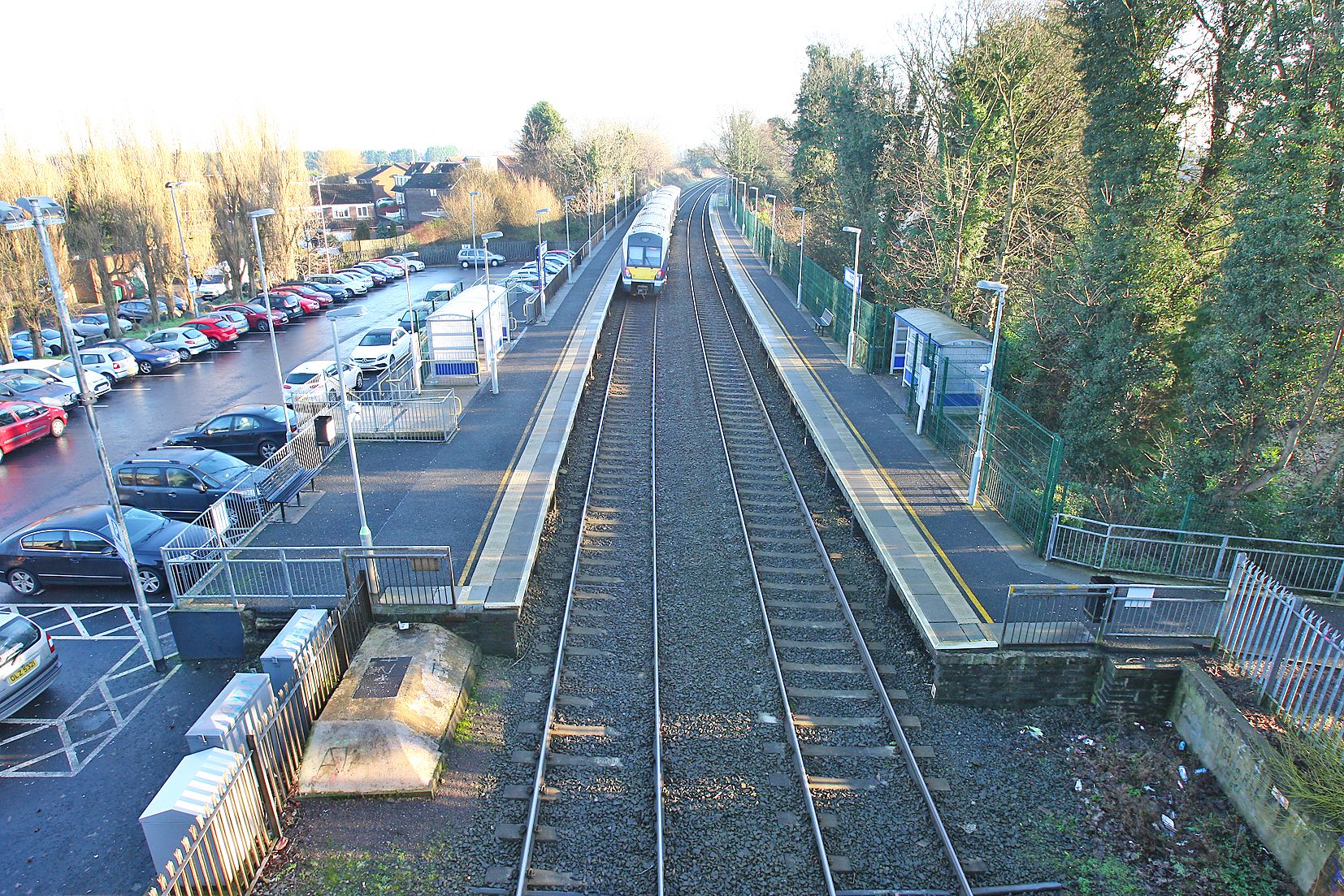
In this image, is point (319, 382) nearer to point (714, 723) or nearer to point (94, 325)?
point (714, 723)

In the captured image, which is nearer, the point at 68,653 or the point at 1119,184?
the point at 68,653

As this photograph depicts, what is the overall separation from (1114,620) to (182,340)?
108 ft

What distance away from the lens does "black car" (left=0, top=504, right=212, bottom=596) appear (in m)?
13.4

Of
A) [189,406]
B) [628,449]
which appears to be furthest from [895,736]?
[189,406]

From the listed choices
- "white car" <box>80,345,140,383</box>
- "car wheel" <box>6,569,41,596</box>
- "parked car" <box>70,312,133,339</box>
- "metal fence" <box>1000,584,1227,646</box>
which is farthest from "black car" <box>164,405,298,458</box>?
"parked car" <box>70,312,133,339</box>

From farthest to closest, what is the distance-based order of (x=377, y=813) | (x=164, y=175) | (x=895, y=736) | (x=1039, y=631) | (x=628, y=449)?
1. (x=164, y=175)
2. (x=628, y=449)
3. (x=1039, y=631)
4. (x=895, y=736)
5. (x=377, y=813)

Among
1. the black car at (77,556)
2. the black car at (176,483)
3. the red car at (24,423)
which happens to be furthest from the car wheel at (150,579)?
the red car at (24,423)

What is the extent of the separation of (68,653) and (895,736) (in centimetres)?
1197

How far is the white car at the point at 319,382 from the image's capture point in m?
21.1

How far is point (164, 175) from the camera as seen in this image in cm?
4056

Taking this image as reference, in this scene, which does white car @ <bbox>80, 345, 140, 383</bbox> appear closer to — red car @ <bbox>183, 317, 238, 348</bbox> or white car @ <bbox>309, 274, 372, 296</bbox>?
red car @ <bbox>183, 317, 238, 348</bbox>

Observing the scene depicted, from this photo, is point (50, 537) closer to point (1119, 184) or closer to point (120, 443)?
point (120, 443)

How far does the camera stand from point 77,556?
13461 mm

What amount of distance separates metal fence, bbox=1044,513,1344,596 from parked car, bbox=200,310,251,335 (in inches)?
1326
